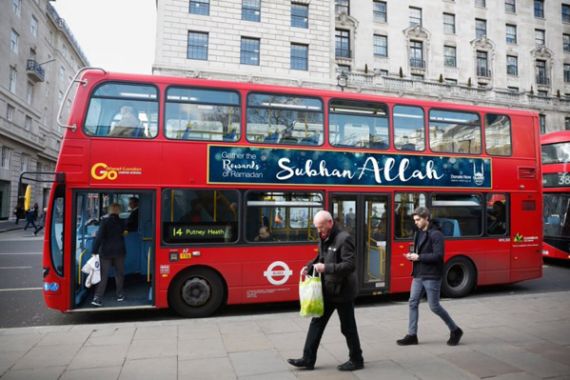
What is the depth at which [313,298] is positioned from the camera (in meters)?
3.93

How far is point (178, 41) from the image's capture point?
25859 mm

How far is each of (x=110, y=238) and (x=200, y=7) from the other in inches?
959

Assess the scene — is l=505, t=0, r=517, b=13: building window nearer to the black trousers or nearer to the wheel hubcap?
the wheel hubcap

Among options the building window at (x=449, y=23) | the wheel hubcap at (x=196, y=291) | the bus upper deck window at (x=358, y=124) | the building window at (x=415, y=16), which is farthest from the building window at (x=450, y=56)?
the wheel hubcap at (x=196, y=291)

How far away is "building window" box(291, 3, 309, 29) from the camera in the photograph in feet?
92.8

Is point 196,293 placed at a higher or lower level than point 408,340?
higher

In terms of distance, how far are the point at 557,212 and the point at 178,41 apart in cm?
2391

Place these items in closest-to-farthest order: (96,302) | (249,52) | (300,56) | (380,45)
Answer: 1. (96,302)
2. (249,52)
3. (300,56)
4. (380,45)

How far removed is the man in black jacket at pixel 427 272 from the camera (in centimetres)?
481

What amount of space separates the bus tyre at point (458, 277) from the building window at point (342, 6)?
29938 mm

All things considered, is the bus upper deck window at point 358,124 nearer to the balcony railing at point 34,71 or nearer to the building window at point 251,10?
the building window at point 251,10

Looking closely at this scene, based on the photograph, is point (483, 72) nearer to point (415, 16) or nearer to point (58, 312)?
Answer: point (415, 16)

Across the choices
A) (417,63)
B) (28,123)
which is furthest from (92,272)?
(28,123)

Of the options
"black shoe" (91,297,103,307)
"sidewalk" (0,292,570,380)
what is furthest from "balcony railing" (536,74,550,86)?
"black shoe" (91,297,103,307)
